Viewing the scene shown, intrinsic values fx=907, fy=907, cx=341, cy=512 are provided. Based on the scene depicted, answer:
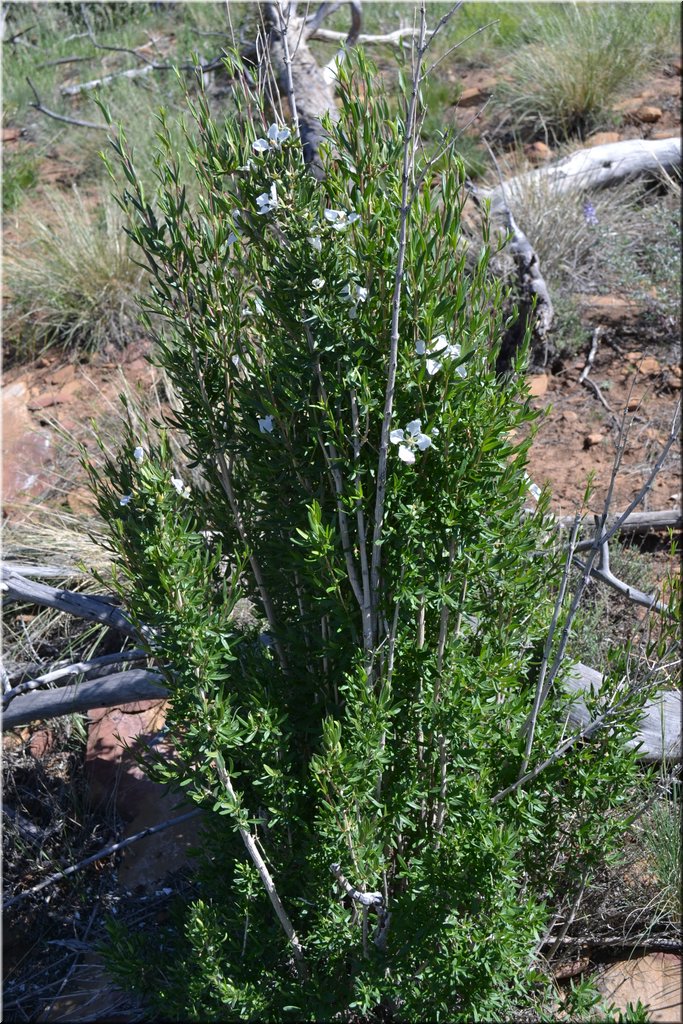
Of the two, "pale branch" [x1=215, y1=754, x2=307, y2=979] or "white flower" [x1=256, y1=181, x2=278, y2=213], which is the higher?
"white flower" [x1=256, y1=181, x2=278, y2=213]

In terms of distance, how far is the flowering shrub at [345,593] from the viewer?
5.71 feet

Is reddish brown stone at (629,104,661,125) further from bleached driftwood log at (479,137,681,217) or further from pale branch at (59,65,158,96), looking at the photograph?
pale branch at (59,65,158,96)

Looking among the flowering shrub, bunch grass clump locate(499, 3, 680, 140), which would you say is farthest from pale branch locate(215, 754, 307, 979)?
bunch grass clump locate(499, 3, 680, 140)

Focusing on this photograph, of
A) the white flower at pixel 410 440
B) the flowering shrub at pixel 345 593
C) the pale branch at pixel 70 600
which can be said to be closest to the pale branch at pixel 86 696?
the pale branch at pixel 70 600

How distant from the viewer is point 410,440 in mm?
1739

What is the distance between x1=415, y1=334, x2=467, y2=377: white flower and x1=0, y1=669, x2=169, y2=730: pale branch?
177 centimetres

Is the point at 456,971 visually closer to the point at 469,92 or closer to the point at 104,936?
the point at 104,936

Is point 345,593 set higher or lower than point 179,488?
lower

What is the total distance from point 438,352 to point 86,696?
2007 millimetres

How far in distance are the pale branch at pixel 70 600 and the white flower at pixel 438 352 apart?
1.44 m

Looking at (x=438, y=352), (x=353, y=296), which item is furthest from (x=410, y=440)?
(x=353, y=296)

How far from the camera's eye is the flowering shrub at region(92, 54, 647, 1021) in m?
1.74

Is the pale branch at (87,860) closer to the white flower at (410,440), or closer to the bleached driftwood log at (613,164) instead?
the white flower at (410,440)

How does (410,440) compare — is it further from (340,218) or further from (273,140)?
(273,140)
